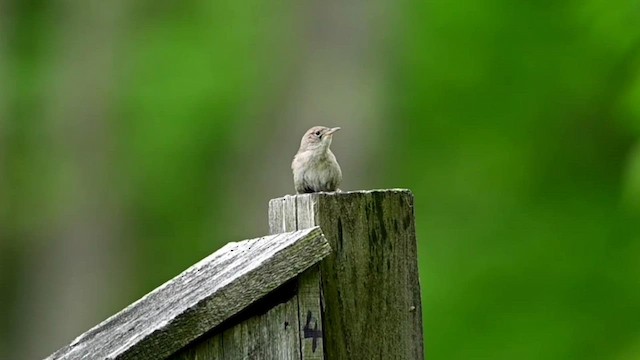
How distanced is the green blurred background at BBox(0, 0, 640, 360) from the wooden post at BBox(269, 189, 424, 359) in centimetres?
603

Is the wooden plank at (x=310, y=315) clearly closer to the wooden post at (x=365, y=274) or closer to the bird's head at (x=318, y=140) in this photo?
the wooden post at (x=365, y=274)

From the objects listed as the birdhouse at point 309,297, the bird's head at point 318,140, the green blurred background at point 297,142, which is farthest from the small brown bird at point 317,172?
the green blurred background at point 297,142

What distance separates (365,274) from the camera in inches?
127

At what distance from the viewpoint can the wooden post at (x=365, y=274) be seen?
3.20 metres

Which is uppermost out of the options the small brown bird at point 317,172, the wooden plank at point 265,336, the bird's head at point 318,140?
the bird's head at point 318,140

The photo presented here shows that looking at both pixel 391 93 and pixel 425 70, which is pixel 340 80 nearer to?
pixel 391 93

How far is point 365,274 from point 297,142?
609cm

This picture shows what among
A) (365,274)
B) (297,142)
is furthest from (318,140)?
(297,142)

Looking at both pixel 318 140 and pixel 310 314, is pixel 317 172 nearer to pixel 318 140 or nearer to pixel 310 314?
pixel 318 140

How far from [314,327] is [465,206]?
8936 mm

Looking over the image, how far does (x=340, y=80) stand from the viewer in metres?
9.52

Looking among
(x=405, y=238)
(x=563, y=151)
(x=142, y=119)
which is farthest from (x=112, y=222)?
(x=405, y=238)

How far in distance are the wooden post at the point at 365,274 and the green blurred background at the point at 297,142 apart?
19.8ft

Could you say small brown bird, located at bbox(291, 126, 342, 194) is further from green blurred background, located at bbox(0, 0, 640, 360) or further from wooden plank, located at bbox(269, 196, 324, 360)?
green blurred background, located at bbox(0, 0, 640, 360)
